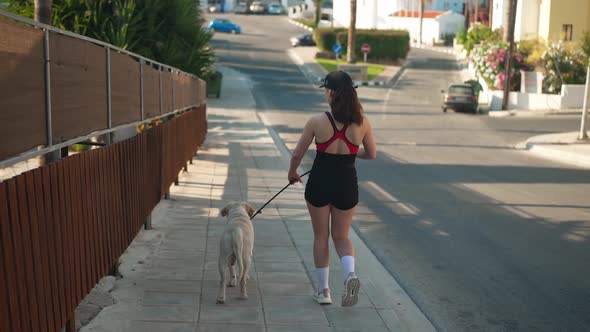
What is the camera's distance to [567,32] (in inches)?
2152

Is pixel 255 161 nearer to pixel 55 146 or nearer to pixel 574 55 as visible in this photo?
pixel 55 146

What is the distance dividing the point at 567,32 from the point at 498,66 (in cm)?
1032

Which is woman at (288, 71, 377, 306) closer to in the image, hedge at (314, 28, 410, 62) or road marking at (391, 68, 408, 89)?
road marking at (391, 68, 408, 89)

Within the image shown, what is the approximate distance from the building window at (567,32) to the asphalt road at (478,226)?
24288 mm

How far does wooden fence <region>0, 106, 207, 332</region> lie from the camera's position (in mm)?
4355

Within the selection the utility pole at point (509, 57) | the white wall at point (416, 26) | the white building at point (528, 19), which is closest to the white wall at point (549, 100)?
the utility pole at point (509, 57)

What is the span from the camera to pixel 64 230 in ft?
18.0

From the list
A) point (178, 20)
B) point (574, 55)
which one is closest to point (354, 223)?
point (178, 20)

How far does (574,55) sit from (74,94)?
43.2m

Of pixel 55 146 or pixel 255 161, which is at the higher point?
pixel 55 146

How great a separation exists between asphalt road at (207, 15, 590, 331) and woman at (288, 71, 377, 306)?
98 centimetres

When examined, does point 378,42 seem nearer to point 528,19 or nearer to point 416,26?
point 528,19

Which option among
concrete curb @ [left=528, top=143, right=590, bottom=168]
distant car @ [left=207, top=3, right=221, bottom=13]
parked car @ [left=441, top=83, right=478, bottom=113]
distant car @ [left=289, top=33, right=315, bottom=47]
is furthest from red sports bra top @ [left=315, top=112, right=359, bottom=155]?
distant car @ [left=207, top=3, right=221, bottom=13]

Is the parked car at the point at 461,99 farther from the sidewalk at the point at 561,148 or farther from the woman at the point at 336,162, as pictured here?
the woman at the point at 336,162
